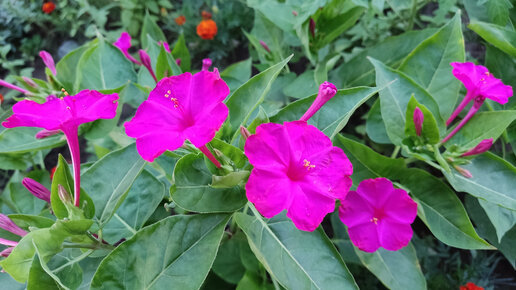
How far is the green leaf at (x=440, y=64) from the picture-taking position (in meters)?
1.35

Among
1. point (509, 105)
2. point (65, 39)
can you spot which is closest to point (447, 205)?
point (509, 105)

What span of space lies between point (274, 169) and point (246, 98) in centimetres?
32

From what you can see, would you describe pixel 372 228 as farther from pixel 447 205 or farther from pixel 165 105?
pixel 165 105

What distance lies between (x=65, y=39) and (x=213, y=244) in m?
3.21

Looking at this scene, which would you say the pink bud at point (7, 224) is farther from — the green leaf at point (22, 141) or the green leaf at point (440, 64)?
the green leaf at point (440, 64)

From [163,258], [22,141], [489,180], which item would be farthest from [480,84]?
[22,141]

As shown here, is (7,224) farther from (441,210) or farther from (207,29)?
(207,29)

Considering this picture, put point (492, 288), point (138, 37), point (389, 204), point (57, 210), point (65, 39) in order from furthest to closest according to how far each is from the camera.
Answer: point (65, 39), point (138, 37), point (492, 288), point (389, 204), point (57, 210)

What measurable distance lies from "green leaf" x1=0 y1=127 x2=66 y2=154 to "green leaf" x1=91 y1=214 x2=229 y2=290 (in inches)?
27.1

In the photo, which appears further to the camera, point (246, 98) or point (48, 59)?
point (48, 59)

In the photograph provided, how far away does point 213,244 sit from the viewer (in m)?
0.96

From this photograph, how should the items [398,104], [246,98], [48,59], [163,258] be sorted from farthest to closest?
[48,59], [398,104], [246,98], [163,258]

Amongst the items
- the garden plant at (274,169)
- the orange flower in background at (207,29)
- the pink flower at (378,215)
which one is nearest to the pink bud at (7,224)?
the garden plant at (274,169)

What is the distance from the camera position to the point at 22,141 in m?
1.45
